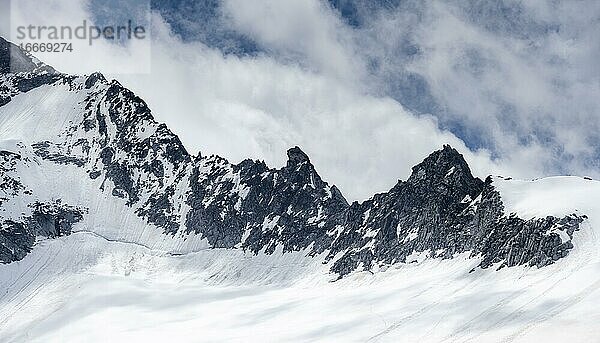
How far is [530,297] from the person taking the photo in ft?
369

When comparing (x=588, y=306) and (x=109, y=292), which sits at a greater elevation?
(x=109, y=292)

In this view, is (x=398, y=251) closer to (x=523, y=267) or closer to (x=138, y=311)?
(x=523, y=267)

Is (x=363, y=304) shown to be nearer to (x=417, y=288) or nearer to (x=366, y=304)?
(x=366, y=304)

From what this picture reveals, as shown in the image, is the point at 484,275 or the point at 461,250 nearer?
the point at 484,275

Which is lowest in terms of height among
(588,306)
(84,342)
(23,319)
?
(588,306)

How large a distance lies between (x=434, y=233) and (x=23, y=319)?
382ft

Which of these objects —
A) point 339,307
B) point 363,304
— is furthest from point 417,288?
point 339,307

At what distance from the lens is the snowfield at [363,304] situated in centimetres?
10575

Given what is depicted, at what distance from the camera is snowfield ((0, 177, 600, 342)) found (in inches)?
4163

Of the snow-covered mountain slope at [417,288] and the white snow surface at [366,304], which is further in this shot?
the snow-covered mountain slope at [417,288]

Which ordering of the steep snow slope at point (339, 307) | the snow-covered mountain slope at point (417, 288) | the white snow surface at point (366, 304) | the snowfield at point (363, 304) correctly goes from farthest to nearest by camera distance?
1. the snow-covered mountain slope at point (417, 288)
2. the white snow surface at point (366, 304)
3. the snowfield at point (363, 304)
4. the steep snow slope at point (339, 307)

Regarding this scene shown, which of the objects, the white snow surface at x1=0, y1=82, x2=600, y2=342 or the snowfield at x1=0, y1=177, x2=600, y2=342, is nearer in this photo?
the snowfield at x1=0, y1=177, x2=600, y2=342

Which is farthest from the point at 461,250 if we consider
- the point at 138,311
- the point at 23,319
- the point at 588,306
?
the point at 23,319

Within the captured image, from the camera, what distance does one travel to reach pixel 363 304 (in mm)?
138125
